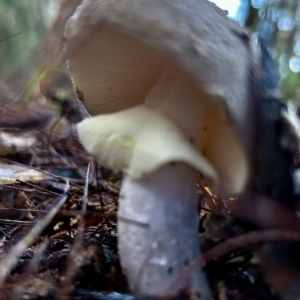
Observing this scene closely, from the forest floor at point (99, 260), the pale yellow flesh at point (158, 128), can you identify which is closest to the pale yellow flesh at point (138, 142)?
the pale yellow flesh at point (158, 128)

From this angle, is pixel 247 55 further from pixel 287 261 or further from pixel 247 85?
pixel 287 261

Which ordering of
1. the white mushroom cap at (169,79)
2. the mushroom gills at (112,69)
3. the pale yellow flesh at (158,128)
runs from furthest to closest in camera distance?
the mushroom gills at (112,69)
the pale yellow flesh at (158,128)
the white mushroom cap at (169,79)

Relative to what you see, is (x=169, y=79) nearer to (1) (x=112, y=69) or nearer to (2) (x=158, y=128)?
(2) (x=158, y=128)

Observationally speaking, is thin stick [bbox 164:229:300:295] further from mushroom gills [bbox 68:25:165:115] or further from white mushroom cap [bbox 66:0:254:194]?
mushroom gills [bbox 68:25:165:115]

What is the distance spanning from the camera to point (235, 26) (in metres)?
1.08

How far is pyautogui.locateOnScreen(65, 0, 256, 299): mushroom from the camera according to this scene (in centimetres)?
93

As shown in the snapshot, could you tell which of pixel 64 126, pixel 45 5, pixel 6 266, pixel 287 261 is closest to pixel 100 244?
pixel 6 266

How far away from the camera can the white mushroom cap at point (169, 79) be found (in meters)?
0.92

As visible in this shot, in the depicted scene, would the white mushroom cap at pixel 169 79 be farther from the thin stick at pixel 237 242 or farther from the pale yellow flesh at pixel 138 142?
the thin stick at pixel 237 242

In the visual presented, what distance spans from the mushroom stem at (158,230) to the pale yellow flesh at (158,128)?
Result: 0.22ft

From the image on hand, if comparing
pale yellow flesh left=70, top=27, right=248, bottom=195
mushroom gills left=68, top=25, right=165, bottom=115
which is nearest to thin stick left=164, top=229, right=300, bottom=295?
pale yellow flesh left=70, top=27, right=248, bottom=195

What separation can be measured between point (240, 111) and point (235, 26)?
0.84 feet

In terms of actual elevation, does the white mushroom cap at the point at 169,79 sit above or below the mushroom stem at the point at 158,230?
above

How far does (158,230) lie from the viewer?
1092 mm
